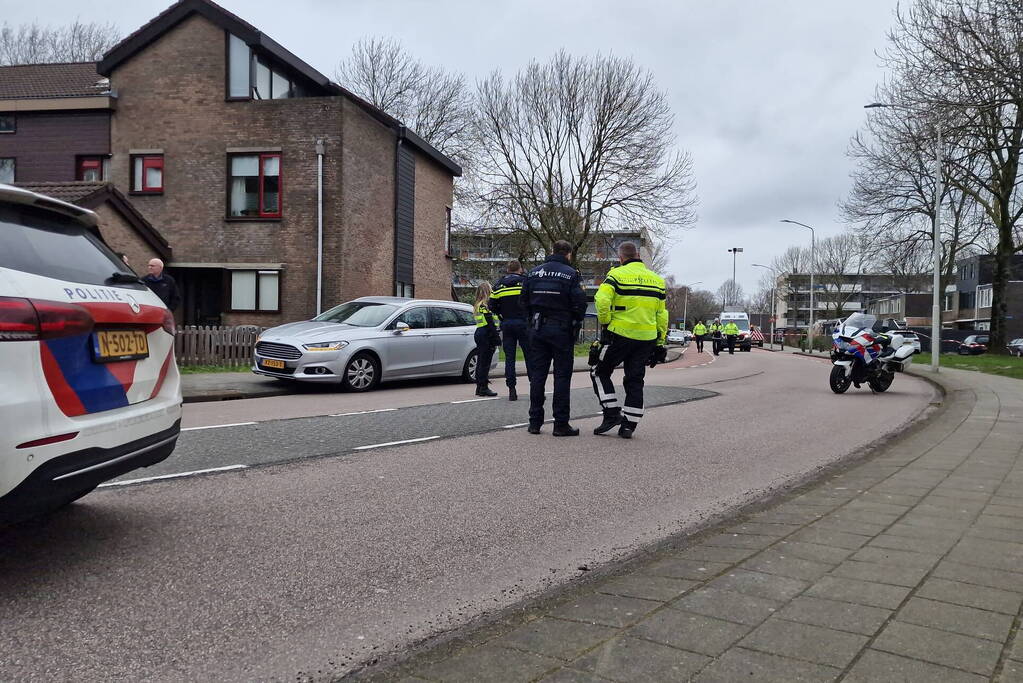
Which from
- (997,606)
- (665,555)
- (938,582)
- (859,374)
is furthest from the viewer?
(859,374)

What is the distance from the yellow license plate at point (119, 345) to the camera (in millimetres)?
3793

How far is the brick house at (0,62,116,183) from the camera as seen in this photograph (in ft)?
75.9

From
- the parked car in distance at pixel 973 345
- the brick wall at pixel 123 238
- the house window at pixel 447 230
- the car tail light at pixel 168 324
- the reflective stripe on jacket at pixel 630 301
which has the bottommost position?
the parked car in distance at pixel 973 345

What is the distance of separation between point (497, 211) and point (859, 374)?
25578mm

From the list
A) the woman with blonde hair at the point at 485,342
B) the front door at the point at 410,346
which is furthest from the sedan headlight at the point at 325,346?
the woman with blonde hair at the point at 485,342

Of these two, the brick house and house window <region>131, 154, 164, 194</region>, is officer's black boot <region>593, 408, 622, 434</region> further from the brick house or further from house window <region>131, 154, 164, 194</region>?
the brick house

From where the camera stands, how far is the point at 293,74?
23.7 m

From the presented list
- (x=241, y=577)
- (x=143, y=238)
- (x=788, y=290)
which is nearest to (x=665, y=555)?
(x=241, y=577)

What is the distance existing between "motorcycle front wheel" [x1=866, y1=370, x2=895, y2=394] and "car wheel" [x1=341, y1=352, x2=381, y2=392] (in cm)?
878

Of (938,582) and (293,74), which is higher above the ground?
(293,74)

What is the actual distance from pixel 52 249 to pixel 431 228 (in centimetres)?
2606

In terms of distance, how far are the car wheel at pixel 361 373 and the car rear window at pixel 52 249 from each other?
879 cm

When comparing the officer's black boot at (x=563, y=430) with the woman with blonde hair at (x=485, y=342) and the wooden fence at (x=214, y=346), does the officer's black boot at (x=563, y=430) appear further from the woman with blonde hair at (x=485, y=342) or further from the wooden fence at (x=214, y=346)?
the wooden fence at (x=214, y=346)

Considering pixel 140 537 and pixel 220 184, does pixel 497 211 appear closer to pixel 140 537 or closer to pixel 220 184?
pixel 220 184
